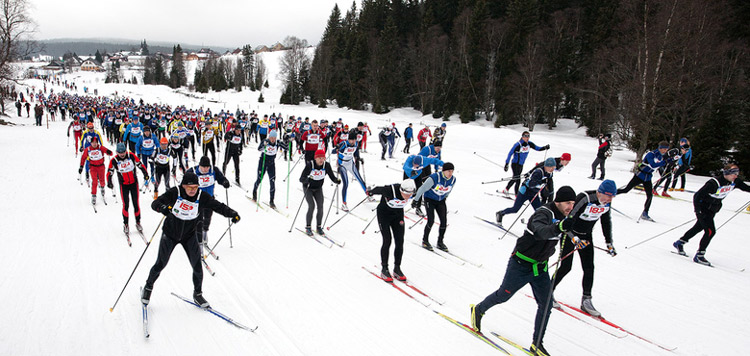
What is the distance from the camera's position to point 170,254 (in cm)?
435

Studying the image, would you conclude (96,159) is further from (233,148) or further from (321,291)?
(321,291)

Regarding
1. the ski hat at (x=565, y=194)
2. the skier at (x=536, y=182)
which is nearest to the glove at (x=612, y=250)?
the ski hat at (x=565, y=194)

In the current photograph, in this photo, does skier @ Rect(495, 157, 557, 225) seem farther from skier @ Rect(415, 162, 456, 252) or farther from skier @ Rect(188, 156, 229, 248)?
skier @ Rect(188, 156, 229, 248)

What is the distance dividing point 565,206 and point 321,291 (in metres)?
3.56

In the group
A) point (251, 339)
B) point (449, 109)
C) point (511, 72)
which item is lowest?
point (251, 339)

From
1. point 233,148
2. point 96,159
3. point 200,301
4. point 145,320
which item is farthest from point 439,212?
point 96,159

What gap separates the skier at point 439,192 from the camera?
20.1 feet

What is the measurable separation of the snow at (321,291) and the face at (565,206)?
5.48 feet

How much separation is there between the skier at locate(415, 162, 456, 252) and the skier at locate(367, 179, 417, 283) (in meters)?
0.75

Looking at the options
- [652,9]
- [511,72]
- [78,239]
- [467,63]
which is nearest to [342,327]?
[78,239]

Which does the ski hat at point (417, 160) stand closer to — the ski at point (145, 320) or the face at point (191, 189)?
the face at point (191, 189)

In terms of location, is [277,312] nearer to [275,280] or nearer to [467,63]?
[275,280]

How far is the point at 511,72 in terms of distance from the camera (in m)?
34.9

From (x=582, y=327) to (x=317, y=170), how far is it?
16.9ft
